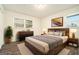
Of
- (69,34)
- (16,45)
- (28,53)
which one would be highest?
(69,34)

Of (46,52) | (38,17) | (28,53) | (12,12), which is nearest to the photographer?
(46,52)

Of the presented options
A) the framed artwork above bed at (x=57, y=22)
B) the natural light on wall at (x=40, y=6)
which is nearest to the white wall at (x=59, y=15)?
the framed artwork above bed at (x=57, y=22)

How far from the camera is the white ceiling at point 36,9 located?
1.71 metres

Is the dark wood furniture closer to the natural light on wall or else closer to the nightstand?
the natural light on wall

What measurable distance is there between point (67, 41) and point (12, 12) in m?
1.65

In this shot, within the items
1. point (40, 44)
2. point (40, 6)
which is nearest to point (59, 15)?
point (40, 6)

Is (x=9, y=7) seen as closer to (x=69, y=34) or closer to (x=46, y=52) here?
(x=46, y=52)

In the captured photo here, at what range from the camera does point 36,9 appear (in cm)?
179

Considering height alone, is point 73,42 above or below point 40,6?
below

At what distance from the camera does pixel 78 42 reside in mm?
1751

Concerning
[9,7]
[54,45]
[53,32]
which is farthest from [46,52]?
[9,7]

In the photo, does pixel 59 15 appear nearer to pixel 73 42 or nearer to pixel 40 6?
pixel 40 6

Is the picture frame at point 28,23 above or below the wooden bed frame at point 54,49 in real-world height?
above

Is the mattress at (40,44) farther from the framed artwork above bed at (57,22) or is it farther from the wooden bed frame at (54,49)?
the framed artwork above bed at (57,22)
